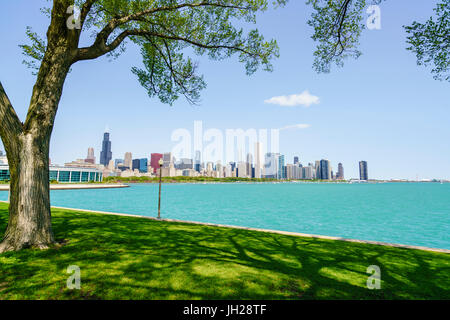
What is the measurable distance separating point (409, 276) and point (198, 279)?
5422mm

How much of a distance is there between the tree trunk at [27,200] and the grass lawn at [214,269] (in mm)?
553

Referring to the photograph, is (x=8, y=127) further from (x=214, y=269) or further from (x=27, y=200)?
(x=214, y=269)

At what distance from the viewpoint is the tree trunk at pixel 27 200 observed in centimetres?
667

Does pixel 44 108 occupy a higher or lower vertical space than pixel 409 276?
higher

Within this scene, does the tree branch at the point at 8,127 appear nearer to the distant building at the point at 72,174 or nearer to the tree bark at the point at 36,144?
the tree bark at the point at 36,144

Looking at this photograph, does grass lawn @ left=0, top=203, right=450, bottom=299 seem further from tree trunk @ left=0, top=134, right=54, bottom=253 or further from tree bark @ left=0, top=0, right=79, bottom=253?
tree bark @ left=0, top=0, right=79, bottom=253

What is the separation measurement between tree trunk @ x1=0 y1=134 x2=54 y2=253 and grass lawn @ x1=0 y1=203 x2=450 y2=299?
1.81 feet

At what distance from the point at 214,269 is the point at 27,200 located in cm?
592
